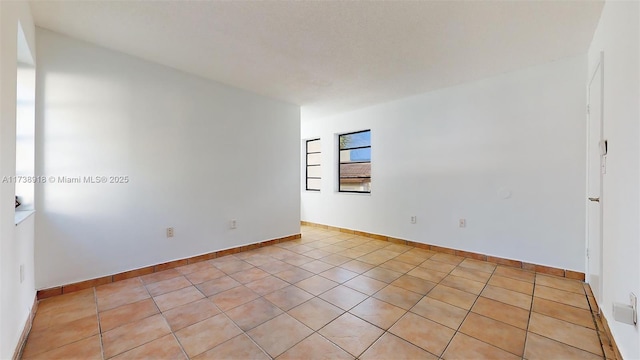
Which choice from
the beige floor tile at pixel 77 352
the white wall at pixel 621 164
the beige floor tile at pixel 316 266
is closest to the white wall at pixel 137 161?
the beige floor tile at pixel 77 352

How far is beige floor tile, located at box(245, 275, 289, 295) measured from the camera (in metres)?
2.45

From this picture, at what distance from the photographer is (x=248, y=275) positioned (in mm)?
2834

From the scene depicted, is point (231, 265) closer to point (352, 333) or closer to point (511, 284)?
point (352, 333)

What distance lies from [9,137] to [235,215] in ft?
7.88

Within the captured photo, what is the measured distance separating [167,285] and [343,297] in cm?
179

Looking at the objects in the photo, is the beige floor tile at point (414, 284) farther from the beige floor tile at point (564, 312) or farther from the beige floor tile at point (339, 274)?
the beige floor tile at point (564, 312)

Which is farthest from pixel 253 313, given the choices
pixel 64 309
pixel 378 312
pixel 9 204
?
pixel 9 204

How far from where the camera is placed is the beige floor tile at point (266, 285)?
96.6 inches

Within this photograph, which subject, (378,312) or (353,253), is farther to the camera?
(353,253)

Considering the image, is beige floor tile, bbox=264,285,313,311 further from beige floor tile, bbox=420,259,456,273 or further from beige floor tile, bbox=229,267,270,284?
beige floor tile, bbox=420,259,456,273

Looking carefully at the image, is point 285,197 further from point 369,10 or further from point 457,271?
point 369,10

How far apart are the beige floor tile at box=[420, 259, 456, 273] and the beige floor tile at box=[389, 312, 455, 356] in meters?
1.20

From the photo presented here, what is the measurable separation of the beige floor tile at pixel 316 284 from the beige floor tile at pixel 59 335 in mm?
1613

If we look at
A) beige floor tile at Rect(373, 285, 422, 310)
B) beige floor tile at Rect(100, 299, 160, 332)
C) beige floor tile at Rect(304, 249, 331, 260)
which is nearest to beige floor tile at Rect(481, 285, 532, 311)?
beige floor tile at Rect(373, 285, 422, 310)
